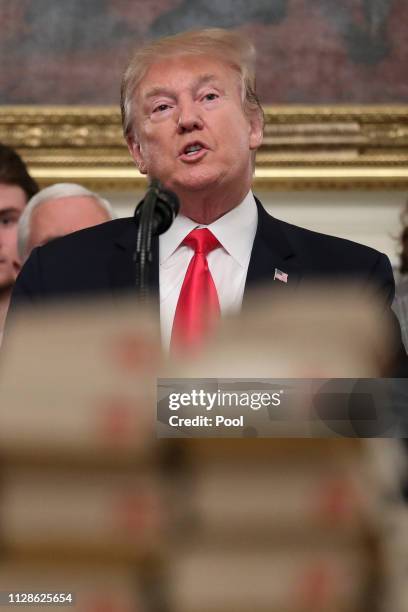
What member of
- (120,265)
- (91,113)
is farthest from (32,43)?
(120,265)

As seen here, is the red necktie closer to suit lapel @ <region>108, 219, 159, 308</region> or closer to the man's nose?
suit lapel @ <region>108, 219, 159, 308</region>

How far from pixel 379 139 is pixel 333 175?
9.9 inches

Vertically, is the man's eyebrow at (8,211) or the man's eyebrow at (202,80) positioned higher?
the man's eyebrow at (8,211)

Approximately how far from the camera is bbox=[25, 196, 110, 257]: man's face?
325 cm

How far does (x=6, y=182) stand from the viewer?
12.2ft

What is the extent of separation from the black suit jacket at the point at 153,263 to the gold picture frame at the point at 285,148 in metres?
2.39

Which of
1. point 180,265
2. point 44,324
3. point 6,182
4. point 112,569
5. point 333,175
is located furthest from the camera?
point 333,175

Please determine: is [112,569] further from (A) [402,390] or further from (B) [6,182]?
(B) [6,182]

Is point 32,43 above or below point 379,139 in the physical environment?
above

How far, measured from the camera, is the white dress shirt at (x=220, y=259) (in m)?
1.75

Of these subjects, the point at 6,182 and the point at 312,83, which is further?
the point at 312,83

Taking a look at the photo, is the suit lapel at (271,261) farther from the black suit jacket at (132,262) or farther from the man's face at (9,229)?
the man's face at (9,229)

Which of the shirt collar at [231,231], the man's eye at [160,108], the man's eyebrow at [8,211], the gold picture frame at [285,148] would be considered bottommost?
the shirt collar at [231,231]

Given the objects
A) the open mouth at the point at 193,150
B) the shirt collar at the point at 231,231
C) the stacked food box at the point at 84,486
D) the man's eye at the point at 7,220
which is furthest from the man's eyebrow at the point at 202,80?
the man's eye at the point at 7,220
